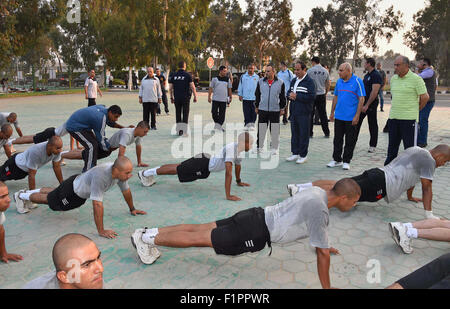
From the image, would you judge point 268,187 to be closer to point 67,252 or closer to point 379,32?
point 67,252

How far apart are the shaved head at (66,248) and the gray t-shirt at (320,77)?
8271 mm

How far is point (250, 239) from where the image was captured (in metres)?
3.00

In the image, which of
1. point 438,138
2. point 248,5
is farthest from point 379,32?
point 438,138

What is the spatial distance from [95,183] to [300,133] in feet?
14.3

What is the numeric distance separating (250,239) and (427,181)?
7.74 feet

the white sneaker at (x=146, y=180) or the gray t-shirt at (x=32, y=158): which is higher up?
the gray t-shirt at (x=32, y=158)

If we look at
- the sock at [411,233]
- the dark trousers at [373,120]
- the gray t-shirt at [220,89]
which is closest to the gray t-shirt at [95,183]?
the sock at [411,233]

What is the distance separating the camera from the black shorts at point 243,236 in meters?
3.00

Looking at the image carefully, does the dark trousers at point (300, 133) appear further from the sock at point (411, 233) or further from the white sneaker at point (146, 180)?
the sock at point (411, 233)

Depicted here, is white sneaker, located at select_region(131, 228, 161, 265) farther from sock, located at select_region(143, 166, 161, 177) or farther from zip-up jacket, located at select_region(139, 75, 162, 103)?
zip-up jacket, located at select_region(139, 75, 162, 103)

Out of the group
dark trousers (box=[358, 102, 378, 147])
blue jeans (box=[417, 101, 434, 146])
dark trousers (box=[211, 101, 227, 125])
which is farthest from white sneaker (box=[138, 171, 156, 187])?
blue jeans (box=[417, 101, 434, 146])

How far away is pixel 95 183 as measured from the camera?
3.91 meters

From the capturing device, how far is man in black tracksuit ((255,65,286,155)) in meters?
Result: 7.49

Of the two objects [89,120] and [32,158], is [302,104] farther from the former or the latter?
[32,158]
